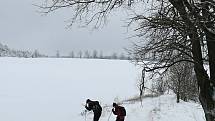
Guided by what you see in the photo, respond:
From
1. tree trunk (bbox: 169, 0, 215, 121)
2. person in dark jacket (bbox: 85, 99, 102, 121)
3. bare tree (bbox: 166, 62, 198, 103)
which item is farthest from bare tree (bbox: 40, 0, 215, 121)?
bare tree (bbox: 166, 62, 198, 103)

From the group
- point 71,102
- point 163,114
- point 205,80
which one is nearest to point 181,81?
point 163,114

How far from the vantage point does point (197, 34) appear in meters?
6.35

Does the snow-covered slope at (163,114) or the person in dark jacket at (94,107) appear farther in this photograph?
the snow-covered slope at (163,114)

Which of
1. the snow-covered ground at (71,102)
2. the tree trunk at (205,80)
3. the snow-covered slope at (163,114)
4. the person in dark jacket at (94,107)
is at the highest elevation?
the tree trunk at (205,80)

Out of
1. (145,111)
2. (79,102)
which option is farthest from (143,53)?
(79,102)

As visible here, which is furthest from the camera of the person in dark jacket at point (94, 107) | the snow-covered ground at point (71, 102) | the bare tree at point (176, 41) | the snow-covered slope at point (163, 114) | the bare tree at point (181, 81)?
the bare tree at point (181, 81)

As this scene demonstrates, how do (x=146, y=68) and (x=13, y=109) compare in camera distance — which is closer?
(x=146, y=68)

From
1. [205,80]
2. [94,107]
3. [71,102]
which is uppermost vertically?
[205,80]

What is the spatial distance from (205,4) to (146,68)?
8.17 ft

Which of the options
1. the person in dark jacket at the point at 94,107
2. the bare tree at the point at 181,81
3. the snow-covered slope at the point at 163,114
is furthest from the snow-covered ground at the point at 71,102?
the person in dark jacket at the point at 94,107

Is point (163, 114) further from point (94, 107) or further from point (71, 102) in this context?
point (71, 102)

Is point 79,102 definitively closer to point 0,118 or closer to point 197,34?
point 0,118

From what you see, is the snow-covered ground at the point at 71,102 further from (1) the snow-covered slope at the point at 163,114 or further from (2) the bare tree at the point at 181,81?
(2) the bare tree at the point at 181,81

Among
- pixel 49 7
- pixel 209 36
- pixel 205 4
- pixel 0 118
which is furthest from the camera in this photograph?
pixel 0 118
